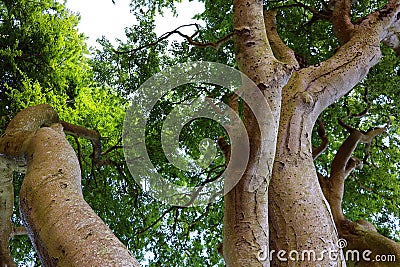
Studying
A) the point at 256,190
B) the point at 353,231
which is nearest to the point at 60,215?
the point at 256,190

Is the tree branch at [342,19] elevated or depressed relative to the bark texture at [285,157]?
elevated

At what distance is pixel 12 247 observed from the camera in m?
8.62

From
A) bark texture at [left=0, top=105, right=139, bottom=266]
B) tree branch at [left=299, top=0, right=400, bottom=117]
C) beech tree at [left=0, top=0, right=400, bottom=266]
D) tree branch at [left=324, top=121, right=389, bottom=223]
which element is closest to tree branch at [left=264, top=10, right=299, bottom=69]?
beech tree at [left=0, top=0, right=400, bottom=266]

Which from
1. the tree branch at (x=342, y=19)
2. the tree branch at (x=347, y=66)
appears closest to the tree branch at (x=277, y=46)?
the tree branch at (x=347, y=66)

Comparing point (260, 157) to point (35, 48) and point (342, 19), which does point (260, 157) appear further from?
point (35, 48)

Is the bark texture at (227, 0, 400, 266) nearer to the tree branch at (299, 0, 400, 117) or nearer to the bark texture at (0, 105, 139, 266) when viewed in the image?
the tree branch at (299, 0, 400, 117)

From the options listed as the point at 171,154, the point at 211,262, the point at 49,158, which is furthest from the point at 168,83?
the point at 49,158

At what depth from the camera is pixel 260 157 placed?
329cm

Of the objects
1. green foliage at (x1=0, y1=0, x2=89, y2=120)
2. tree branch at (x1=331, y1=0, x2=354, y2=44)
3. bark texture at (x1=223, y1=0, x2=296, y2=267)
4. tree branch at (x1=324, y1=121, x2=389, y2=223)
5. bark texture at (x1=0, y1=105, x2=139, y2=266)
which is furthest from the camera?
green foliage at (x1=0, y1=0, x2=89, y2=120)

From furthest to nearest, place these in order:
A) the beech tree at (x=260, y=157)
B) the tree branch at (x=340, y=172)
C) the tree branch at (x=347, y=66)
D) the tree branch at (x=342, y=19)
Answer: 1. the tree branch at (x=340, y=172)
2. the tree branch at (x=342, y=19)
3. the tree branch at (x=347, y=66)
4. the beech tree at (x=260, y=157)

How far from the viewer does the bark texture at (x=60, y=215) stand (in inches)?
73.9

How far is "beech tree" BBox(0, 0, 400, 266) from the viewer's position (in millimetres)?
2598

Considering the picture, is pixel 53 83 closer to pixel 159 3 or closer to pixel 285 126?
pixel 159 3

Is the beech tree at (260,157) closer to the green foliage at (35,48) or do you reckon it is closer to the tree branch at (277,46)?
the tree branch at (277,46)
